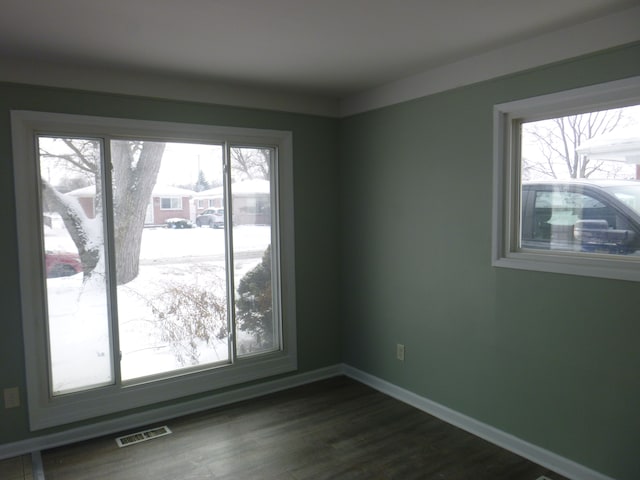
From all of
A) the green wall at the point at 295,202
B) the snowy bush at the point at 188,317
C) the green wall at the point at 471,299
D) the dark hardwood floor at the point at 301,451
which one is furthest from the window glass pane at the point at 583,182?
the snowy bush at the point at 188,317

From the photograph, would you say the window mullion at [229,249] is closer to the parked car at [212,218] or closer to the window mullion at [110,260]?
the parked car at [212,218]

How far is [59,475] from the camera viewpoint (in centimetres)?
267

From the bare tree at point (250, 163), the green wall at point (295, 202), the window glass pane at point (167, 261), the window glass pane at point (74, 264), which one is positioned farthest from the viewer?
the bare tree at point (250, 163)

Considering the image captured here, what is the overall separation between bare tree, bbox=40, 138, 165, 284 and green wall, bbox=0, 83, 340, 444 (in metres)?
0.23

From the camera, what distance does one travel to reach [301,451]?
9.51 feet

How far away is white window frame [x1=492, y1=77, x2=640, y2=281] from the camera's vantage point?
7.70 feet

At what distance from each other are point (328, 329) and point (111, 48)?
9.01ft

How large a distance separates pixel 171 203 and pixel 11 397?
1.58m

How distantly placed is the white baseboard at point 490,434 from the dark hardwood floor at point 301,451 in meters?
0.06

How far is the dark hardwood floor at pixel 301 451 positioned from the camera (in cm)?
266

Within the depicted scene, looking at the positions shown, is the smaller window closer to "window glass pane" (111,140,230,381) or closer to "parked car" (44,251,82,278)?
"window glass pane" (111,140,230,381)

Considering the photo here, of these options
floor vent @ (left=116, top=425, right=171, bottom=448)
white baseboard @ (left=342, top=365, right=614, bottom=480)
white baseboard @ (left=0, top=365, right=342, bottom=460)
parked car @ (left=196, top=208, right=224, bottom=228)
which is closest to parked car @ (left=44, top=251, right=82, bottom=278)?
parked car @ (left=196, top=208, right=224, bottom=228)

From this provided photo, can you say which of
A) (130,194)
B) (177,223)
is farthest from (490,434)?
(130,194)

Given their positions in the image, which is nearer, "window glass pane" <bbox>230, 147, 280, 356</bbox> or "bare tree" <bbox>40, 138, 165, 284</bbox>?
"bare tree" <bbox>40, 138, 165, 284</bbox>
